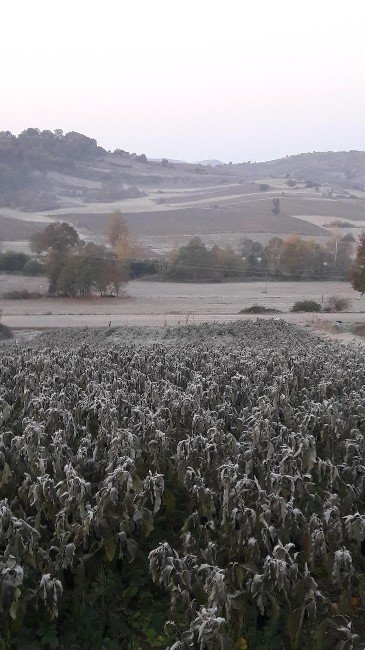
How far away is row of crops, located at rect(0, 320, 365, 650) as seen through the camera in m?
4.52

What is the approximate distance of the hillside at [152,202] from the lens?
357 ft

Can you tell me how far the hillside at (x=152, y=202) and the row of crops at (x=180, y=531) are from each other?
7935 cm

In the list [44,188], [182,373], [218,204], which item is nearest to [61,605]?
[182,373]

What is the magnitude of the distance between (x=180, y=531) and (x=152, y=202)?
147169 mm

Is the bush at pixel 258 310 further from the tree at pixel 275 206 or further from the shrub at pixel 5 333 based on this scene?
the tree at pixel 275 206

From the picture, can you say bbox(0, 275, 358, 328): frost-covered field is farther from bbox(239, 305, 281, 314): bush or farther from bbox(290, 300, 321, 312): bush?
bbox(290, 300, 321, 312): bush

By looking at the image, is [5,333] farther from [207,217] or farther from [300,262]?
[207,217]

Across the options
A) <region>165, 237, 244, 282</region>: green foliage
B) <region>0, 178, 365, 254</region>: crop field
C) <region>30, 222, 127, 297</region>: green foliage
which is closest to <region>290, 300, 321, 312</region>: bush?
<region>30, 222, 127, 297</region>: green foliage

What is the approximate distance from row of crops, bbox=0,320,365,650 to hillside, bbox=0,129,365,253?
79353 millimetres

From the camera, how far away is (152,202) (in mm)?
149500

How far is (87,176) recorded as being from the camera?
17975 cm

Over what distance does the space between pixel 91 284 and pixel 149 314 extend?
7.98 metres

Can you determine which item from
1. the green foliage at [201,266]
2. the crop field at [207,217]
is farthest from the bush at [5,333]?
the crop field at [207,217]

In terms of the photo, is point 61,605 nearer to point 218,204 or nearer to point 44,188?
point 218,204
